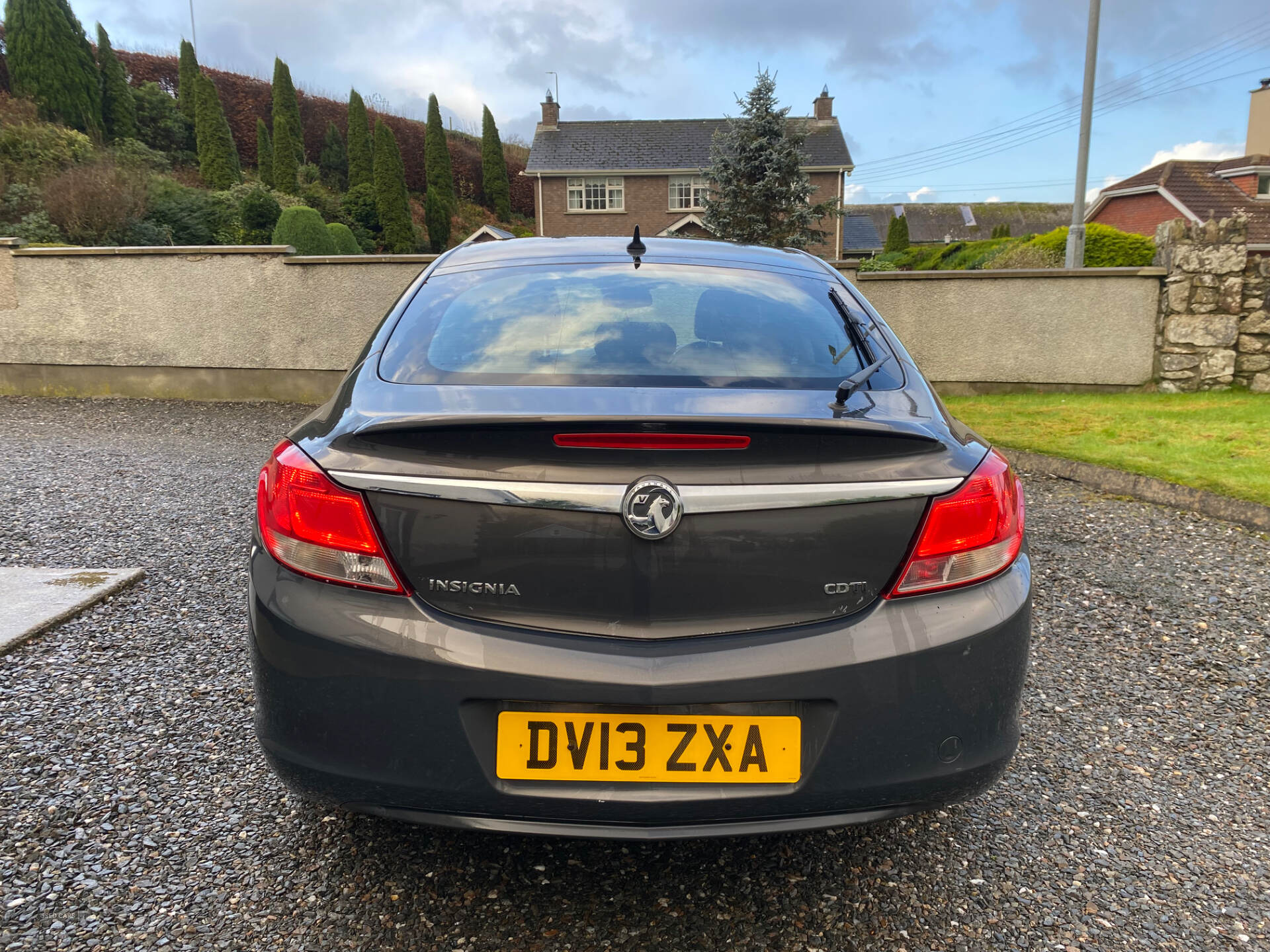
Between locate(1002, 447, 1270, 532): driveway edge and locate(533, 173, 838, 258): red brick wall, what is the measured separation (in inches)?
1345

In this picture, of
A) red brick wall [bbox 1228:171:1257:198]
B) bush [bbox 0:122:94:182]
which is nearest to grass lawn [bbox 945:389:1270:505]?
bush [bbox 0:122:94:182]

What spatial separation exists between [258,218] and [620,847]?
2476 cm

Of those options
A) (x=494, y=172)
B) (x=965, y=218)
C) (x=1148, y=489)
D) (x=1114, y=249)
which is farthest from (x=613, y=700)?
(x=965, y=218)

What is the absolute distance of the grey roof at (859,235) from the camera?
51875 mm

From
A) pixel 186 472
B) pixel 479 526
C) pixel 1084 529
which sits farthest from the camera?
pixel 186 472

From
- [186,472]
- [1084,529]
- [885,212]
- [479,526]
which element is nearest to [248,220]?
[186,472]

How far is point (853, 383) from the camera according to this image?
198cm

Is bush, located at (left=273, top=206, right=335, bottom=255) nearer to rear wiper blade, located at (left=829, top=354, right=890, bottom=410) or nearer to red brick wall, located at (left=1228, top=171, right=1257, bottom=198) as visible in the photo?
rear wiper blade, located at (left=829, top=354, right=890, bottom=410)

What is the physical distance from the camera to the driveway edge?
212 inches

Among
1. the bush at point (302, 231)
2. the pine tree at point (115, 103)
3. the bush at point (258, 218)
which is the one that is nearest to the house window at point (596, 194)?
the pine tree at point (115, 103)

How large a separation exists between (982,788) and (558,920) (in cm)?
95

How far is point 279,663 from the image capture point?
1.79 meters

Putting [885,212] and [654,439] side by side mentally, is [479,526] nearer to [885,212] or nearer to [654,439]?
[654,439]

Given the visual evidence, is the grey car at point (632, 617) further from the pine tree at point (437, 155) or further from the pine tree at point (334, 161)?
the pine tree at point (437, 155)
